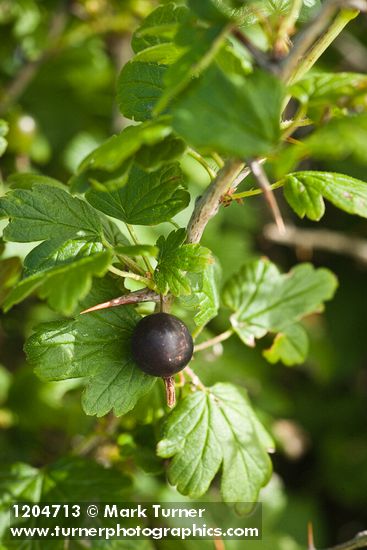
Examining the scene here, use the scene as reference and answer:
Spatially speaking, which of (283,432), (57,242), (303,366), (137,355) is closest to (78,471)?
(137,355)

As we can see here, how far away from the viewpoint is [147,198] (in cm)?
139

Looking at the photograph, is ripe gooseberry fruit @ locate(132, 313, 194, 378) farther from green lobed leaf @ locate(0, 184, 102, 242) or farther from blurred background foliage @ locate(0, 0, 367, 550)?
blurred background foliage @ locate(0, 0, 367, 550)

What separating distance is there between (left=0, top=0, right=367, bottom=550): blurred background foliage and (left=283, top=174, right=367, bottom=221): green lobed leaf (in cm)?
121

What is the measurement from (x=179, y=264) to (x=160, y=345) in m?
0.16

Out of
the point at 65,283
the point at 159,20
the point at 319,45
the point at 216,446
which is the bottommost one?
the point at 216,446

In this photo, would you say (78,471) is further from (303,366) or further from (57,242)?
(303,366)

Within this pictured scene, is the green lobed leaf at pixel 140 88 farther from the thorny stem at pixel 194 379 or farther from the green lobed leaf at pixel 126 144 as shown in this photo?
the thorny stem at pixel 194 379

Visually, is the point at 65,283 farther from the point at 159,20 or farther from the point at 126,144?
the point at 159,20

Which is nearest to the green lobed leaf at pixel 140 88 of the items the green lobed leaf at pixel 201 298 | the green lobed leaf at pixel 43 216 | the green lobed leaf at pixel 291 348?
the green lobed leaf at pixel 43 216

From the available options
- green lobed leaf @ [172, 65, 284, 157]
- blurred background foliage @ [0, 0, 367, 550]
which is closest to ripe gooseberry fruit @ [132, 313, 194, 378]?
green lobed leaf @ [172, 65, 284, 157]

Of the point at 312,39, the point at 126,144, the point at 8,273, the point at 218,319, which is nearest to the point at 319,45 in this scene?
the point at 312,39

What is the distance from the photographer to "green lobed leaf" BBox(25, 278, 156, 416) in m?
1.32

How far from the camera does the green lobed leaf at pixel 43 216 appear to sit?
130 centimetres

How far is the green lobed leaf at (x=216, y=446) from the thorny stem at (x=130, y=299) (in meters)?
0.28
